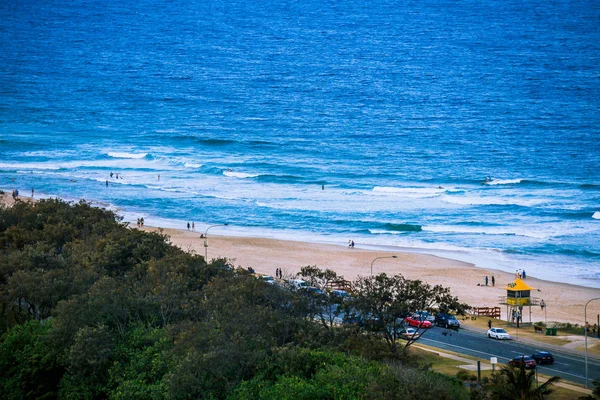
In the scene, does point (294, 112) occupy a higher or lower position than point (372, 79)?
lower

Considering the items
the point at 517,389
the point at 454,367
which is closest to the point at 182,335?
the point at 517,389

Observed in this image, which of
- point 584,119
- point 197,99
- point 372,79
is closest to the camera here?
point 584,119

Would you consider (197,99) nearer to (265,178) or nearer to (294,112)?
(294,112)

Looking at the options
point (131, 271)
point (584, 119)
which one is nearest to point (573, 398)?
point (131, 271)

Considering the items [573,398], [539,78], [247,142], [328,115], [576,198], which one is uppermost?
[539,78]

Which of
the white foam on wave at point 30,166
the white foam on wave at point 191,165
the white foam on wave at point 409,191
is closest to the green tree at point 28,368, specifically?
the white foam on wave at point 409,191

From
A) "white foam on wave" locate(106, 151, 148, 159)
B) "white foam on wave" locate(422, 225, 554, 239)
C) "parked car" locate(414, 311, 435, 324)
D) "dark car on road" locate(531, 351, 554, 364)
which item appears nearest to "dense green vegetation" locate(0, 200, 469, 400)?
"parked car" locate(414, 311, 435, 324)

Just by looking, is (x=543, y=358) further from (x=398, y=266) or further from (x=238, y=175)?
(x=238, y=175)
